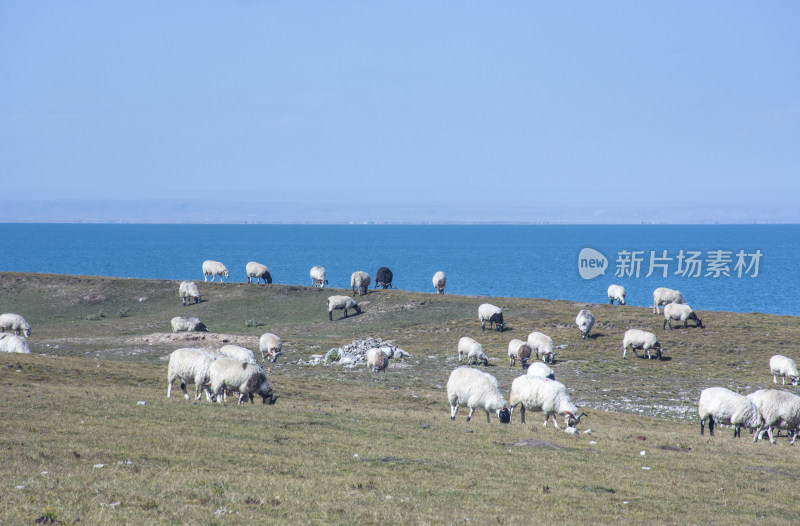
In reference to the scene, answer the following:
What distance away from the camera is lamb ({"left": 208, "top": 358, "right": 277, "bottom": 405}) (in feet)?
81.4

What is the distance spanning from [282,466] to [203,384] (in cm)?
1016

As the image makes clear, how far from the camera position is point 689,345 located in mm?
48156

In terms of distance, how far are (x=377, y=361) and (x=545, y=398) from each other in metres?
18.2

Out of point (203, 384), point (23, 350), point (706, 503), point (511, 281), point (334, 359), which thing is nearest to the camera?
point (706, 503)

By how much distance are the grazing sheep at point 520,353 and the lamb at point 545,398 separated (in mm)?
16752

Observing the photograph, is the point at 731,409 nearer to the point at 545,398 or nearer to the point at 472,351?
the point at 545,398

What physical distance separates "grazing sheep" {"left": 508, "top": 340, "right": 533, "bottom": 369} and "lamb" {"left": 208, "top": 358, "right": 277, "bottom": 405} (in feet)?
67.1

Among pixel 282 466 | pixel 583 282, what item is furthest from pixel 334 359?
pixel 583 282

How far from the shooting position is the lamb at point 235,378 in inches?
976

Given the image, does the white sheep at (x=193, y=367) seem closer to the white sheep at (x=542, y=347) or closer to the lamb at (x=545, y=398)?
the lamb at (x=545, y=398)

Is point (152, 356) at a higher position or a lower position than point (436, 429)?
lower

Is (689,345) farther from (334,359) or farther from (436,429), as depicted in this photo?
(436,429)

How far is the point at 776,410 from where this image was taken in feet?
80.7

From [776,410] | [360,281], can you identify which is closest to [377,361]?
[776,410]
